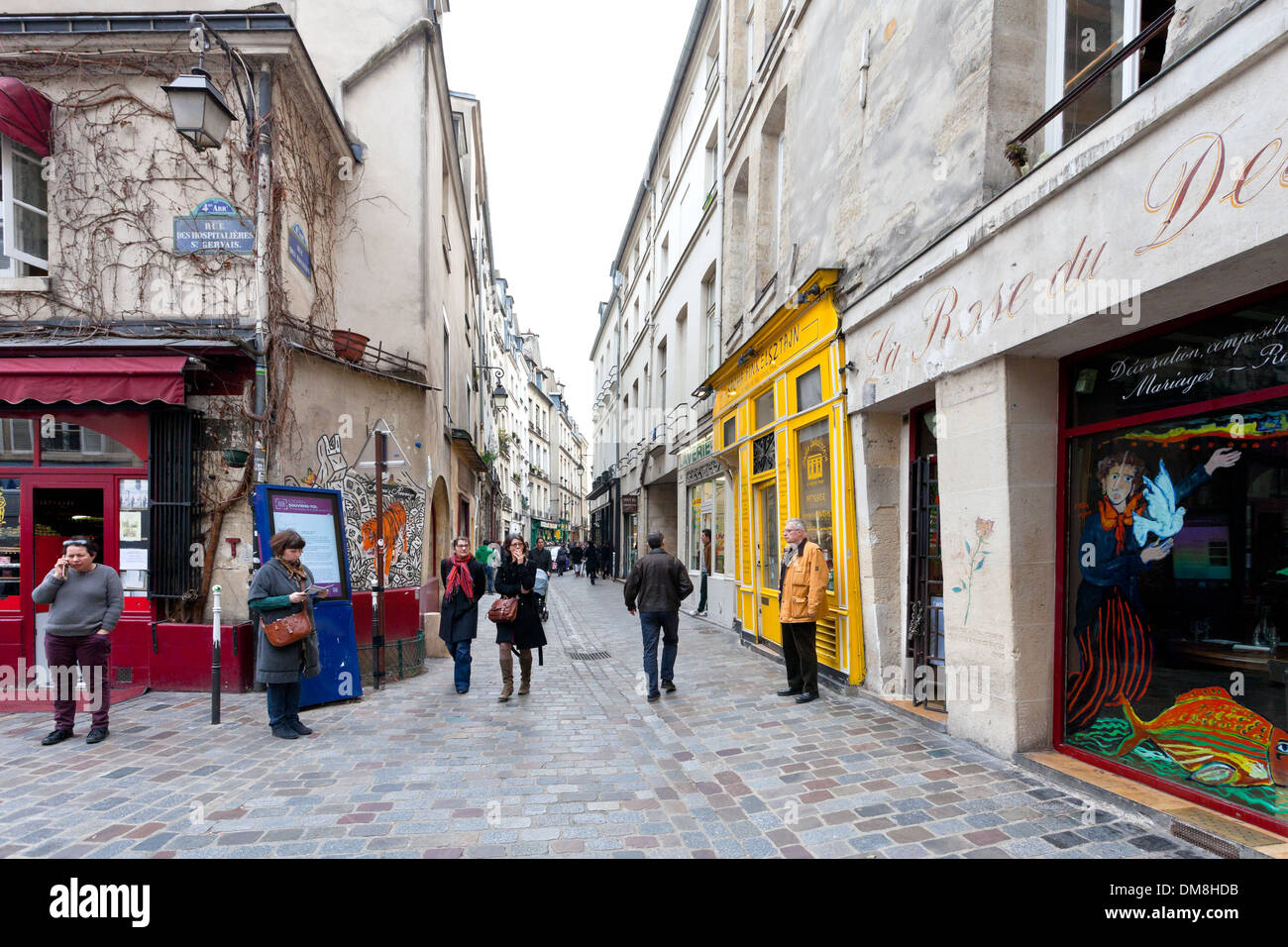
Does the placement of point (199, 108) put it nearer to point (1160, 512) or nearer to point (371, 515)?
point (371, 515)

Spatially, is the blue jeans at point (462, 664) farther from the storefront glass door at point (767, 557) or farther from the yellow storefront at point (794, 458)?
the storefront glass door at point (767, 557)

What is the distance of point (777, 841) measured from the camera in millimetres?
3461

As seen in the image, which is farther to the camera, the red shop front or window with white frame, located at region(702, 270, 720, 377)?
window with white frame, located at region(702, 270, 720, 377)

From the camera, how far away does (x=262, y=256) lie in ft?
23.2

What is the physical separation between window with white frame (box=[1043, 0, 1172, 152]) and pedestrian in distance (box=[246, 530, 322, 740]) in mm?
6656

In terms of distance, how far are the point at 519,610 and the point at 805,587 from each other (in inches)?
112

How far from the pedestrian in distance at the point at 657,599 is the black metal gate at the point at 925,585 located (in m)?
2.15

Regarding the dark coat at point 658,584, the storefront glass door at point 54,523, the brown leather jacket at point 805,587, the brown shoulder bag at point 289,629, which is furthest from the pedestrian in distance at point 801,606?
the storefront glass door at point 54,523

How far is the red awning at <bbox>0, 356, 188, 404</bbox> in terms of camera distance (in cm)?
635

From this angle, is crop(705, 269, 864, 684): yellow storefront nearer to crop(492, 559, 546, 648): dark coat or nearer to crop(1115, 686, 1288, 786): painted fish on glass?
crop(1115, 686, 1288, 786): painted fish on glass

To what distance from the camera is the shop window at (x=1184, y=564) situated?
3.26m

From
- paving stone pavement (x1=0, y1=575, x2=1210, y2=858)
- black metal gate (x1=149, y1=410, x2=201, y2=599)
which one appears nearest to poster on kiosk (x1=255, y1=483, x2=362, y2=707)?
paving stone pavement (x1=0, y1=575, x2=1210, y2=858)

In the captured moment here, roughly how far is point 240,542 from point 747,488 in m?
6.62

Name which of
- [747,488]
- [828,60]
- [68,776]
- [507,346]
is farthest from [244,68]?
[507,346]
